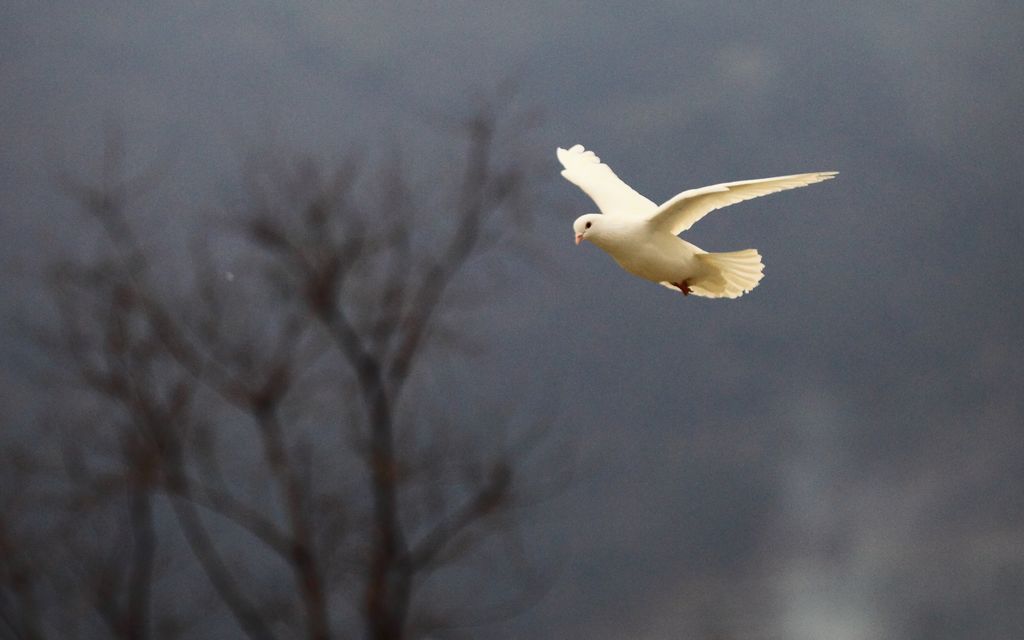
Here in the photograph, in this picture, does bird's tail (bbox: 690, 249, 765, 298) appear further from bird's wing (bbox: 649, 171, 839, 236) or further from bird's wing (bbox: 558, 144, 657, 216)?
bird's wing (bbox: 558, 144, 657, 216)

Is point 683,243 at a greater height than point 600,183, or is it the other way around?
point 600,183

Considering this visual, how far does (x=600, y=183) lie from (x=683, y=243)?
1356mm

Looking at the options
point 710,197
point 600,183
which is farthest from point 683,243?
point 600,183

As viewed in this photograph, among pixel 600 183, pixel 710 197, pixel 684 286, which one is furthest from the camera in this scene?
pixel 600 183

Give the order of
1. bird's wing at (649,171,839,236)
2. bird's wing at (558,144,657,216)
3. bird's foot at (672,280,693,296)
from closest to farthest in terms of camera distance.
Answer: bird's wing at (649,171,839,236) < bird's foot at (672,280,693,296) < bird's wing at (558,144,657,216)

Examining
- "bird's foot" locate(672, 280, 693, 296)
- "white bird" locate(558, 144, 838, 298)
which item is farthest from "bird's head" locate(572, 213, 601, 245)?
"bird's foot" locate(672, 280, 693, 296)

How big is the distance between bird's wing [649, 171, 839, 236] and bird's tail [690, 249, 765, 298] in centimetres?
18

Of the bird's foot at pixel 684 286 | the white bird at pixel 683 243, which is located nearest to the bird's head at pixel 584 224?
the white bird at pixel 683 243

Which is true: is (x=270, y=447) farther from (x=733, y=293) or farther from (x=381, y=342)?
(x=733, y=293)

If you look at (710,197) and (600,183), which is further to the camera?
(600,183)

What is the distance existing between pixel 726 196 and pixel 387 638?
8.61ft

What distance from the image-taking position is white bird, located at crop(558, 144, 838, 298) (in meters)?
4.51

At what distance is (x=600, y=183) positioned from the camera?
6.05m

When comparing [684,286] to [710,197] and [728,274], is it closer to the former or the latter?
[728,274]
